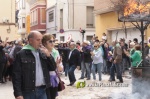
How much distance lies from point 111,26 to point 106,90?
14.8 metres

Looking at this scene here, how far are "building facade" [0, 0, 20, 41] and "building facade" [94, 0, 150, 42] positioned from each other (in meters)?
7.33

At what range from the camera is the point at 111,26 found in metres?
25.9

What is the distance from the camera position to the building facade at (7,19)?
A: 29536mm

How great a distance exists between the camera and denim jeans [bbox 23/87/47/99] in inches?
204

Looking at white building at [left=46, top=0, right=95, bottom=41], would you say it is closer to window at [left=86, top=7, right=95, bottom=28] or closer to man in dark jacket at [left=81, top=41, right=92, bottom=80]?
window at [left=86, top=7, right=95, bottom=28]

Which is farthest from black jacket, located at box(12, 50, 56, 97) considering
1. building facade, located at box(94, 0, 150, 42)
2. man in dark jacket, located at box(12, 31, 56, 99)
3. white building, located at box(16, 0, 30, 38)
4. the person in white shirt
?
white building, located at box(16, 0, 30, 38)

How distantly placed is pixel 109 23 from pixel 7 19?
905cm

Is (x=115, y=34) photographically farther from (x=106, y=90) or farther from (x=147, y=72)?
(x=147, y=72)

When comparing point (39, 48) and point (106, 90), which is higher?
point (39, 48)

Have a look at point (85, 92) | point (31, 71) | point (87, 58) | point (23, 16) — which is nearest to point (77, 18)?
point (87, 58)

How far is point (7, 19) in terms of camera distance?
2964 cm

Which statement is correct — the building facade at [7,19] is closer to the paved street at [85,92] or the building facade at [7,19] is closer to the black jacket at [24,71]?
the paved street at [85,92]

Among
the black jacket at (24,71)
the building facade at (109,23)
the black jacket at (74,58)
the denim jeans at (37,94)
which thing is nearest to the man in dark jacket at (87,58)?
the black jacket at (74,58)

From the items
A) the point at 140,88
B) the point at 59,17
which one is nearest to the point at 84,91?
the point at 140,88
